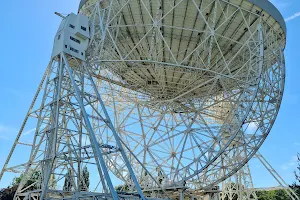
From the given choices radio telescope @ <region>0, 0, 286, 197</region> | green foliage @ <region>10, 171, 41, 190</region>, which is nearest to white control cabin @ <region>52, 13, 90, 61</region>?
radio telescope @ <region>0, 0, 286, 197</region>

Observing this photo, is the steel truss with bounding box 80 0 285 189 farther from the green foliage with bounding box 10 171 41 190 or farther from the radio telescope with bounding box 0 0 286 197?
the green foliage with bounding box 10 171 41 190

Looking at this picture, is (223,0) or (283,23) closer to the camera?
(223,0)

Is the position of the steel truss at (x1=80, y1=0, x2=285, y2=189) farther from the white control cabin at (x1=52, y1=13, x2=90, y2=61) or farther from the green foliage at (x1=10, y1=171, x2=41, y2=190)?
the green foliage at (x1=10, y1=171, x2=41, y2=190)

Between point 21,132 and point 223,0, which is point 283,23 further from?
point 21,132

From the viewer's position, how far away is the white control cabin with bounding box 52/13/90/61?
1656 centimetres

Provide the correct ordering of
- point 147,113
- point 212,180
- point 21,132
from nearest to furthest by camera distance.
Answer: point 21,132 < point 212,180 < point 147,113

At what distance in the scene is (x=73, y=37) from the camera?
55.6 ft

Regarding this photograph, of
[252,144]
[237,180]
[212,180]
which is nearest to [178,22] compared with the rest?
[252,144]

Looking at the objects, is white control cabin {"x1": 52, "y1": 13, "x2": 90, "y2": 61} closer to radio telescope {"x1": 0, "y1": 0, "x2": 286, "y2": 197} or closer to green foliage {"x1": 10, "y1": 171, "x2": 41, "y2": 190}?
radio telescope {"x1": 0, "y1": 0, "x2": 286, "y2": 197}

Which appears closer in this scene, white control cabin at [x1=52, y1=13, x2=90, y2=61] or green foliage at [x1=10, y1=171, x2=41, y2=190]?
green foliage at [x1=10, y1=171, x2=41, y2=190]

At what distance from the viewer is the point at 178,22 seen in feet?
59.0

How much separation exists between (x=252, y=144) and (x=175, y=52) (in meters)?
6.56

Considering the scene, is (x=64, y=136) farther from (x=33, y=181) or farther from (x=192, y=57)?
(x=33, y=181)

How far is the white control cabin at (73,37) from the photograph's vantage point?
1656 cm
